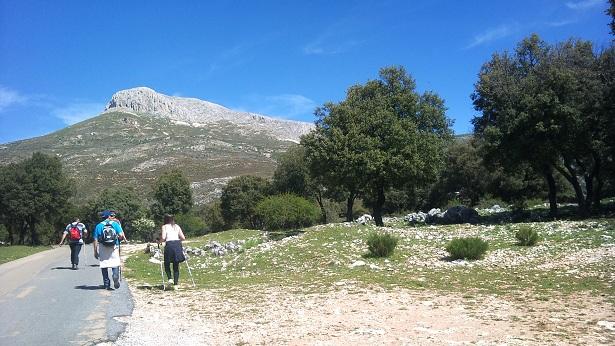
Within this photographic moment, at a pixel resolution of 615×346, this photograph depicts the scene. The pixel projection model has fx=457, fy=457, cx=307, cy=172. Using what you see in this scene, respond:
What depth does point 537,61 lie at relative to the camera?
32.4m

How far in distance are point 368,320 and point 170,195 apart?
71.2 meters

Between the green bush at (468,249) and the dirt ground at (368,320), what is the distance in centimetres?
→ 561

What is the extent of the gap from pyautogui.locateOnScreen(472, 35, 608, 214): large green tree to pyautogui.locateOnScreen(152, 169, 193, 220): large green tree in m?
54.7

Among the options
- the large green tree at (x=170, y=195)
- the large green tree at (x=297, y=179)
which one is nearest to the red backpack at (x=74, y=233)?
the large green tree at (x=297, y=179)

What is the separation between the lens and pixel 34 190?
52.7m

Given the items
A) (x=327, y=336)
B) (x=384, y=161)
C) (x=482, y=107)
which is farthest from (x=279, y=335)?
(x=482, y=107)

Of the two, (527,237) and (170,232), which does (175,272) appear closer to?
(170,232)

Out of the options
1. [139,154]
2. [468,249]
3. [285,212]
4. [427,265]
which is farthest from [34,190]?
[139,154]

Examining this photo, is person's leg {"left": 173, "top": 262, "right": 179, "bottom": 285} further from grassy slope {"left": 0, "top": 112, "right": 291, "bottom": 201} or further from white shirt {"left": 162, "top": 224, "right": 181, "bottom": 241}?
grassy slope {"left": 0, "top": 112, "right": 291, "bottom": 201}

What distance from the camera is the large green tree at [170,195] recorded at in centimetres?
7538

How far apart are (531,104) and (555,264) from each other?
57.7 feet

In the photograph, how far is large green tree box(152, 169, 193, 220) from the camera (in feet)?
247

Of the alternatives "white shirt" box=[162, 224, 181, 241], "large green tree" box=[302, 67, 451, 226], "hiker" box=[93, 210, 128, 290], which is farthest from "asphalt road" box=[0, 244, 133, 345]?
"large green tree" box=[302, 67, 451, 226]

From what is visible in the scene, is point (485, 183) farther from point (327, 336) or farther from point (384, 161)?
point (327, 336)
